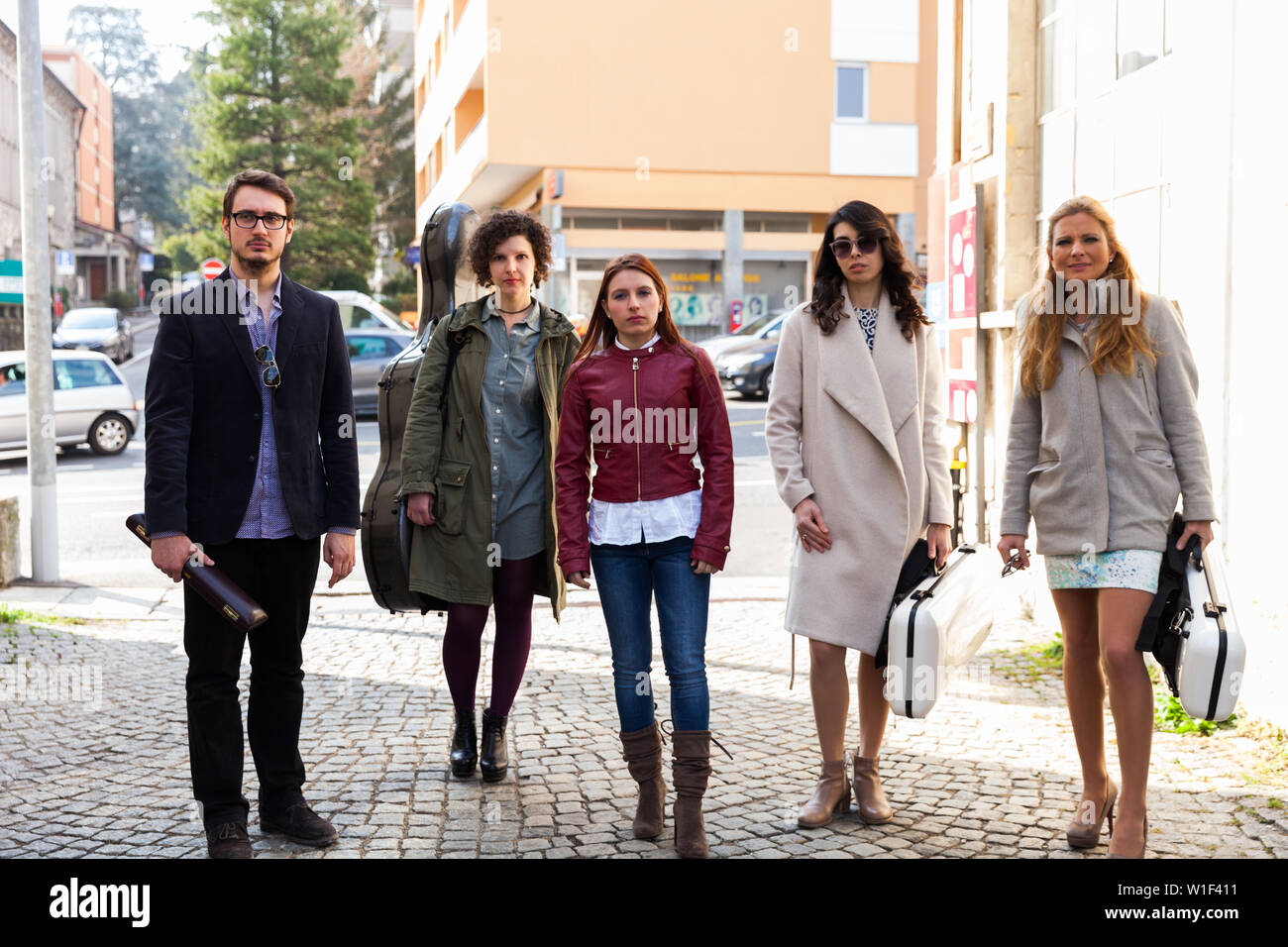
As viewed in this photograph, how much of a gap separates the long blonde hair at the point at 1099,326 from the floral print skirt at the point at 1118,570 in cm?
54

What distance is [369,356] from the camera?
2230 cm

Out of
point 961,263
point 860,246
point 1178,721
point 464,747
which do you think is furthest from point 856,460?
point 961,263

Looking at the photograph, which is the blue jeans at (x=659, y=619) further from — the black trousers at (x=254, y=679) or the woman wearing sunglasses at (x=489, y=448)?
the black trousers at (x=254, y=679)

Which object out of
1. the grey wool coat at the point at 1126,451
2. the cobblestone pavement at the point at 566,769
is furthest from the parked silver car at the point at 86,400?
the grey wool coat at the point at 1126,451

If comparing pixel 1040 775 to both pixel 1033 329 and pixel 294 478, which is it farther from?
pixel 294 478

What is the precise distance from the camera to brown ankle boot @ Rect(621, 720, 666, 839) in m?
4.39

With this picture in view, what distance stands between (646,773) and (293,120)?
46804 millimetres

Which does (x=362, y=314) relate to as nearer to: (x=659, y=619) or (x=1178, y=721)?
(x=1178, y=721)

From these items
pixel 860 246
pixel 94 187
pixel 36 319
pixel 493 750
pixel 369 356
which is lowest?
pixel 493 750

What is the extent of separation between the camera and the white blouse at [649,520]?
428 centimetres

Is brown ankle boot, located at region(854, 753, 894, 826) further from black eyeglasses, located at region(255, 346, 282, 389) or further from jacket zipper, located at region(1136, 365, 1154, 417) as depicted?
black eyeglasses, located at region(255, 346, 282, 389)

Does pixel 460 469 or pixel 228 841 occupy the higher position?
pixel 460 469

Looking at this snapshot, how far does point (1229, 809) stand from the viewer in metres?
4.65
